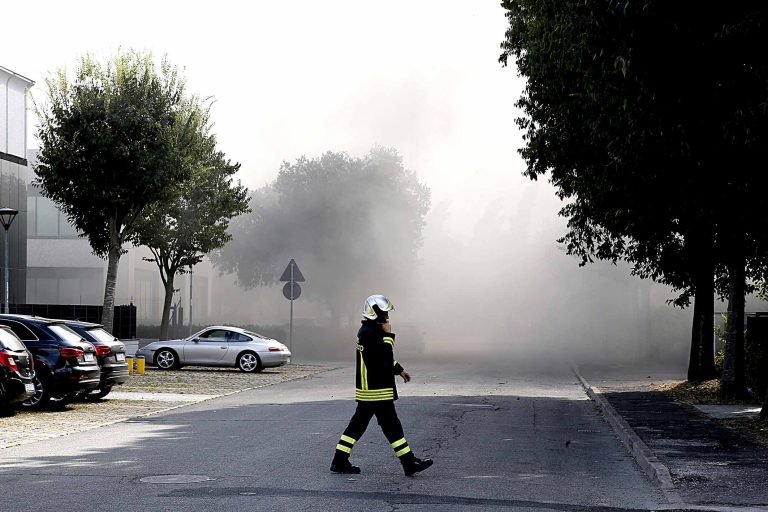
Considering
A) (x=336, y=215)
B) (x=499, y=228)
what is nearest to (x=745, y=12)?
(x=336, y=215)

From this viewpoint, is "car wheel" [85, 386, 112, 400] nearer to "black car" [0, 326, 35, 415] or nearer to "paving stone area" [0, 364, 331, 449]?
"paving stone area" [0, 364, 331, 449]

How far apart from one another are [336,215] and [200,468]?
57.0 meters

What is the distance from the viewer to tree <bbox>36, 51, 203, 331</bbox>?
2814cm

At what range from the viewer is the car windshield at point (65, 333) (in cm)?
1898

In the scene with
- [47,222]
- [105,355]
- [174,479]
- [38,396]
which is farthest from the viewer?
[47,222]

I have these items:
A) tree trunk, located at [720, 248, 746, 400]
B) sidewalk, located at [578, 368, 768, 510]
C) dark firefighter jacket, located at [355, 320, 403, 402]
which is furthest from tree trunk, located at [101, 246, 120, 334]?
dark firefighter jacket, located at [355, 320, 403, 402]

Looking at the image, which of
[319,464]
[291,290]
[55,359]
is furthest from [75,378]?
[291,290]

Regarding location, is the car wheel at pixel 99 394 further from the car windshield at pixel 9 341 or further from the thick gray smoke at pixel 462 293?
the thick gray smoke at pixel 462 293

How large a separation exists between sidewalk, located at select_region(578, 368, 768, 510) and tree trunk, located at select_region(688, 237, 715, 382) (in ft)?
11.9

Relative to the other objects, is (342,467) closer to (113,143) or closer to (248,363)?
(113,143)

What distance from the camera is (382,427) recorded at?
420 inches

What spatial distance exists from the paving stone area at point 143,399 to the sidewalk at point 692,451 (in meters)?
7.73

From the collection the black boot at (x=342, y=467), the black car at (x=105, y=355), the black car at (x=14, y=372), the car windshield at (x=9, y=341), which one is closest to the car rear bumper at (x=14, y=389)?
the black car at (x=14, y=372)

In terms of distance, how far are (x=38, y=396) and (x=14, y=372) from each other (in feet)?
5.87
